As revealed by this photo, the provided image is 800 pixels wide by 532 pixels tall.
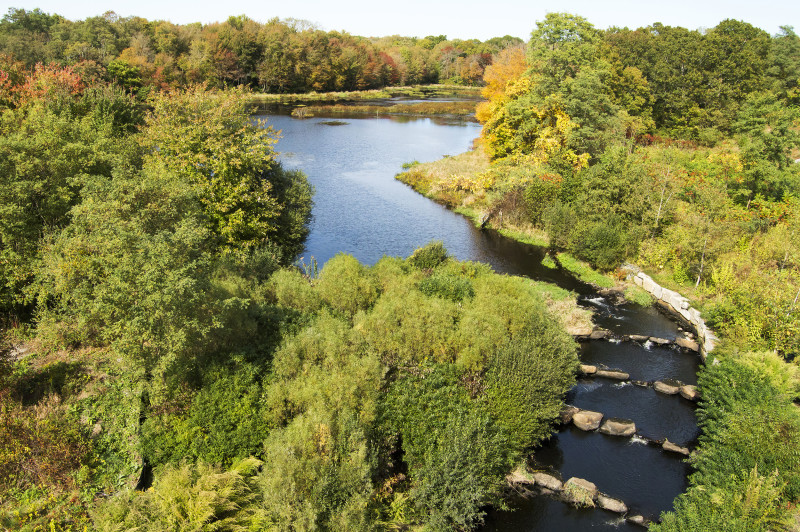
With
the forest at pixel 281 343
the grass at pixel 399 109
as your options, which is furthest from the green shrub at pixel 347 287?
the grass at pixel 399 109

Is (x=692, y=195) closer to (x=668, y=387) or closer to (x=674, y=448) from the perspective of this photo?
(x=668, y=387)

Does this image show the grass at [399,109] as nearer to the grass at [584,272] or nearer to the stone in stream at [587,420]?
the grass at [584,272]

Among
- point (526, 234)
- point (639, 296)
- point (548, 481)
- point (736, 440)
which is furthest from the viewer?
point (526, 234)

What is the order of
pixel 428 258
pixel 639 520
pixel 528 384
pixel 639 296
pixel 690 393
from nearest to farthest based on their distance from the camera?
pixel 639 520, pixel 528 384, pixel 690 393, pixel 428 258, pixel 639 296

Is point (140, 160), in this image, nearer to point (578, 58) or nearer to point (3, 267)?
point (3, 267)

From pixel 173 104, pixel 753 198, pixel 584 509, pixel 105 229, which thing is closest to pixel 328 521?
pixel 584 509

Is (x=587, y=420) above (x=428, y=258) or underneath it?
underneath

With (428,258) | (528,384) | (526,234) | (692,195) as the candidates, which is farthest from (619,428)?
(692,195)
